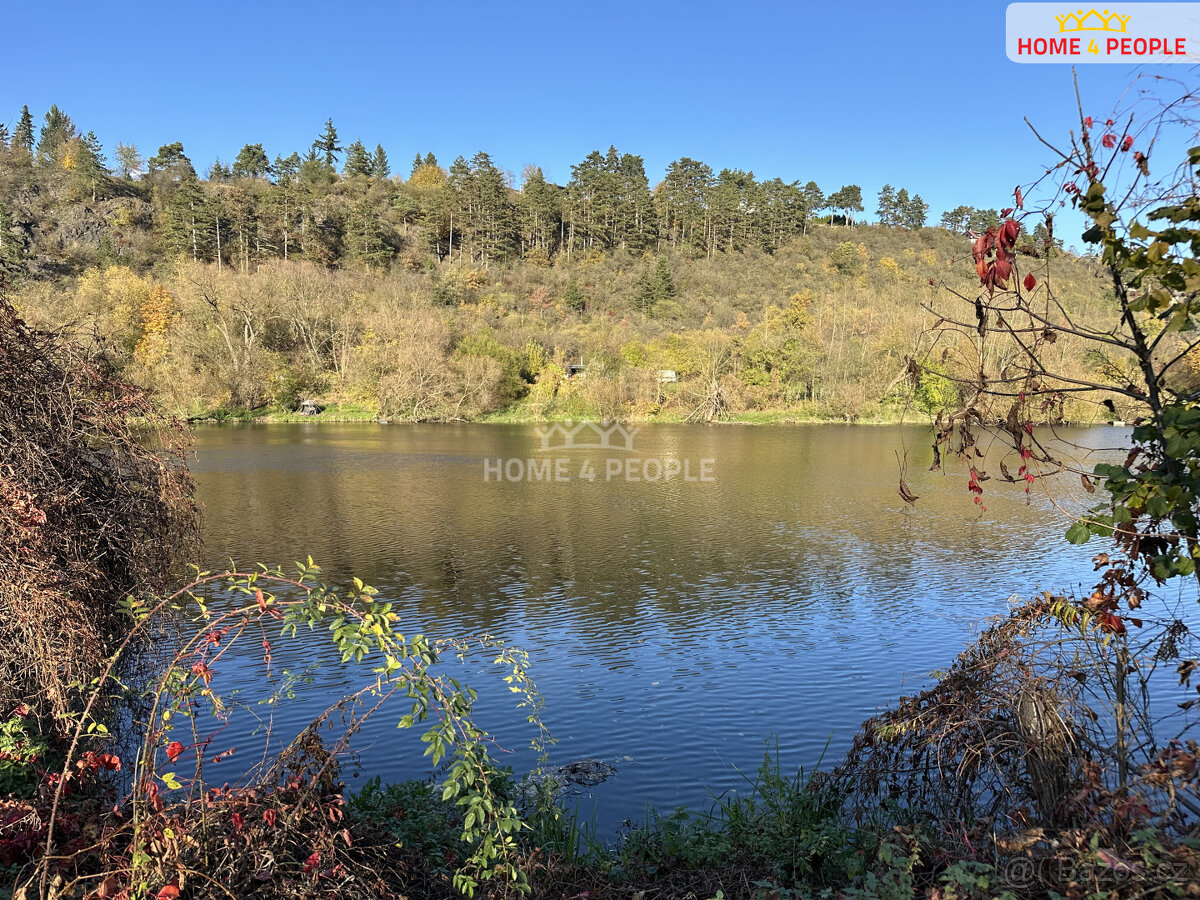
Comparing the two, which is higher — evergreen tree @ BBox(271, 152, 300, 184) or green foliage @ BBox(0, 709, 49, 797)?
evergreen tree @ BBox(271, 152, 300, 184)

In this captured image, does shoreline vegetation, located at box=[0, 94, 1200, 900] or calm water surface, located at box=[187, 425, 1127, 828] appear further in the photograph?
calm water surface, located at box=[187, 425, 1127, 828]

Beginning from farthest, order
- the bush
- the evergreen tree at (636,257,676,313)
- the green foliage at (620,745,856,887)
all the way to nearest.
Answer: the evergreen tree at (636,257,676,313) → the bush → the green foliage at (620,745,856,887)

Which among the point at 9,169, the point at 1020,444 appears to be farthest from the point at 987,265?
the point at 9,169

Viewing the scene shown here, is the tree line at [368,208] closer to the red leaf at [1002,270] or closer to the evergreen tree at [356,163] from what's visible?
the evergreen tree at [356,163]

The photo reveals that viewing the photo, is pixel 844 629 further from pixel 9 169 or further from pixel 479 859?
pixel 9 169

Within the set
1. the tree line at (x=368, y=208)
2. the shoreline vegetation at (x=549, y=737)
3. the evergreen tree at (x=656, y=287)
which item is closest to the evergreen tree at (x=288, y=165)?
the tree line at (x=368, y=208)

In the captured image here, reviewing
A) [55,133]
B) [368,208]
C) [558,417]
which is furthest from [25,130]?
[558,417]

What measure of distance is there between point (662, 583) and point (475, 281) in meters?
73.4

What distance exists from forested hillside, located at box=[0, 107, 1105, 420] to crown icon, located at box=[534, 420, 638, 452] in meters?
3.24

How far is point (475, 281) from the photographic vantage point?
85.1 m

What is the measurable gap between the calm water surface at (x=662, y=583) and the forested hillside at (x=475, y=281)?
39.1ft

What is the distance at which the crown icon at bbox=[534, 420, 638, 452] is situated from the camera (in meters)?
43.4

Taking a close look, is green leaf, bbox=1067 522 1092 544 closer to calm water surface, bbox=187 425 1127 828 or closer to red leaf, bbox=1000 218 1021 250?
red leaf, bbox=1000 218 1021 250

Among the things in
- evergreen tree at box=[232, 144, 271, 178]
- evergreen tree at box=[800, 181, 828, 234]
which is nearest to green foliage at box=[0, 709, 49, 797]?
evergreen tree at box=[800, 181, 828, 234]
